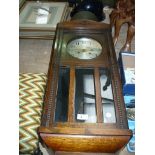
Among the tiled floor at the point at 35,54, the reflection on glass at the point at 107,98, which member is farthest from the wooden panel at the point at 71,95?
the tiled floor at the point at 35,54

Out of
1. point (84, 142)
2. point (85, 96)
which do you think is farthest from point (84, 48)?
point (84, 142)

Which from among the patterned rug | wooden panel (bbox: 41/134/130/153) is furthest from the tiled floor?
wooden panel (bbox: 41/134/130/153)

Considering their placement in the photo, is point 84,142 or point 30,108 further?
point 30,108

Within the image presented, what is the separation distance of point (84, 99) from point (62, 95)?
0.09 metres

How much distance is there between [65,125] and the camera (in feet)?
2.86

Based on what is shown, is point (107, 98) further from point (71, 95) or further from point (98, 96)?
point (71, 95)

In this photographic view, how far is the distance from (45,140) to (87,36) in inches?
25.1

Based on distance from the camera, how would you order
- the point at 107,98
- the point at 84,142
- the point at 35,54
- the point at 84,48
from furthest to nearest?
the point at 35,54 → the point at 84,48 → the point at 107,98 → the point at 84,142

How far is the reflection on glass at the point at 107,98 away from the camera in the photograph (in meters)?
0.91

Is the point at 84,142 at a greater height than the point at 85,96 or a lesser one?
lesser

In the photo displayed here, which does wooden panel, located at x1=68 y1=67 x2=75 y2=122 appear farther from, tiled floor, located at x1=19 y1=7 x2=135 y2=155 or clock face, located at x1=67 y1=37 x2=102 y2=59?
tiled floor, located at x1=19 y1=7 x2=135 y2=155

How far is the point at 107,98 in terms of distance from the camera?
3.19 ft
